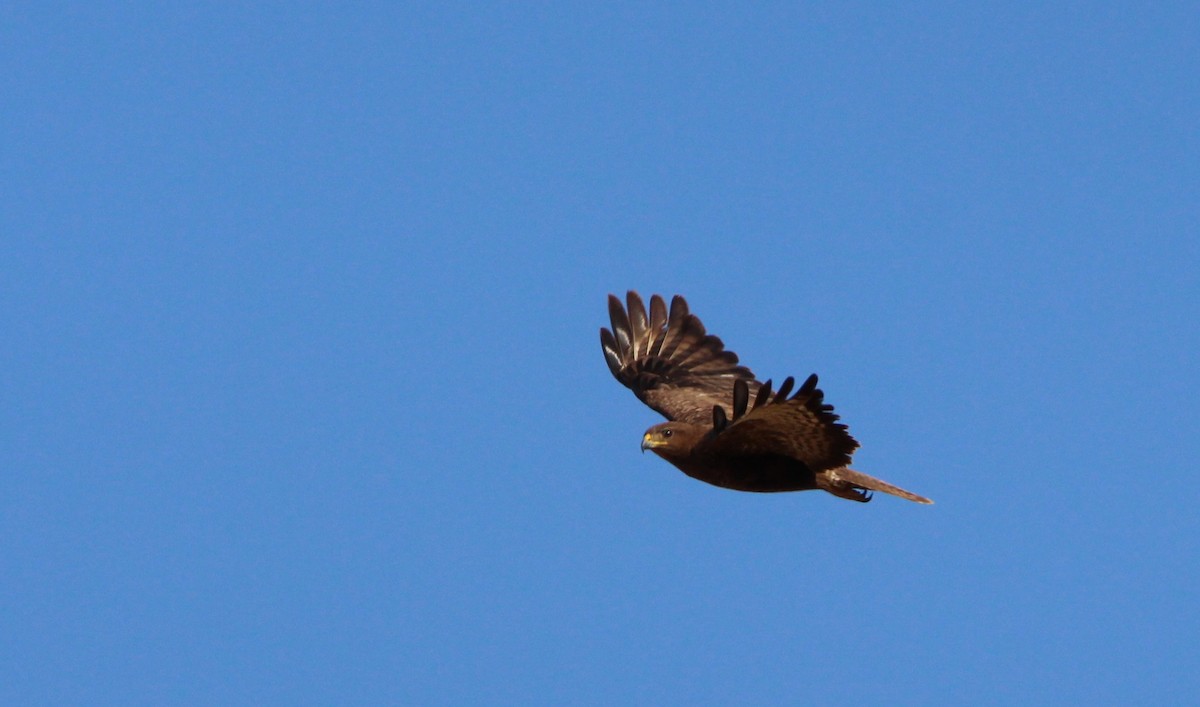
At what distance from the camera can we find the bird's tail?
11.2 metres

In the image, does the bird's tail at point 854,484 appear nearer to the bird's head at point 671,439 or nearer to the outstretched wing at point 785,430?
the outstretched wing at point 785,430

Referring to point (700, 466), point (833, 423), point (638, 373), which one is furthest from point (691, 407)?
point (833, 423)

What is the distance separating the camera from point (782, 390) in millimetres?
9703

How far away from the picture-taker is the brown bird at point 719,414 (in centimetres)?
1023

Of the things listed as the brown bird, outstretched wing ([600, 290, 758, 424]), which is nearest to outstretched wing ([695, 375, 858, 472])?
the brown bird

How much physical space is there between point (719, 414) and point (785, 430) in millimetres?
472

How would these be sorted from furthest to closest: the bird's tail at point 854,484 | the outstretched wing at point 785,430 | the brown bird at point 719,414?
the bird's tail at point 854,484 < the brown bird at point 719,414 < the outstretched wing at point 785,430

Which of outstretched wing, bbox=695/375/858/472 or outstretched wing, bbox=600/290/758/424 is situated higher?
outstretched wing, bbox=600/290/758/424

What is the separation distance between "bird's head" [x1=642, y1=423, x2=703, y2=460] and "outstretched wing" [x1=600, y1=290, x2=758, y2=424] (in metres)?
2.09

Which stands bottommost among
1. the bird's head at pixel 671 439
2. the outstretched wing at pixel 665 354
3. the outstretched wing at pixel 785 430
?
the outstretched wing at pixel 785 430

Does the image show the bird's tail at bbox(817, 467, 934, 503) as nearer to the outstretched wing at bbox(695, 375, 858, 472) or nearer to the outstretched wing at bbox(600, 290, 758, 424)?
the outstretched wing at bbox(695, 375, 858, 472)

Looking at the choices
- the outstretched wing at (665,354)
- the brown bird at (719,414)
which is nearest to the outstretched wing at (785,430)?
the brown bird at (719,414)

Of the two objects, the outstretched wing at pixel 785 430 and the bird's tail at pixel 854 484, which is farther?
the bird's tail at pixel 854 484

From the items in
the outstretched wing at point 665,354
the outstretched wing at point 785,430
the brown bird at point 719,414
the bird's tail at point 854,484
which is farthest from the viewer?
the outstretched wing at point 665,354
